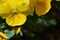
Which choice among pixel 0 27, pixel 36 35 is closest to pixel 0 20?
pixel 0 27

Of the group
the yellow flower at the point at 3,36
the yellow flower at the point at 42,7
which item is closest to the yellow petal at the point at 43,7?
the yellow flower at the point at 42,7

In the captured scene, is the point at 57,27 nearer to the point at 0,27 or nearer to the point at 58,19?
the point at 58,19

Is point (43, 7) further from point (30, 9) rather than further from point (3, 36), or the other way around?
point (3, 36)

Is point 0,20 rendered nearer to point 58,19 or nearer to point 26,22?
point 26,22

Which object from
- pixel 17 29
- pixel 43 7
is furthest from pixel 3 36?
pixel 43 7

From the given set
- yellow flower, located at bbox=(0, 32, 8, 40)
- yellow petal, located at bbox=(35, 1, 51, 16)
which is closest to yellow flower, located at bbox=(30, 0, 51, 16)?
yellow petal, located at bbox=(35, 1, 51, 16)

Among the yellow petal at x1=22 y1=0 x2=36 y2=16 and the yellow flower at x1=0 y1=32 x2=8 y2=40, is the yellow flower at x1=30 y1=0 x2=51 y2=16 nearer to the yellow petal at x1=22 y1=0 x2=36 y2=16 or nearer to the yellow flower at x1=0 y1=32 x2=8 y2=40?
the yellow petal at x1=22 y1=0 x2=36 y2=16

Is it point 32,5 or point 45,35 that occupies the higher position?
point 32,5
